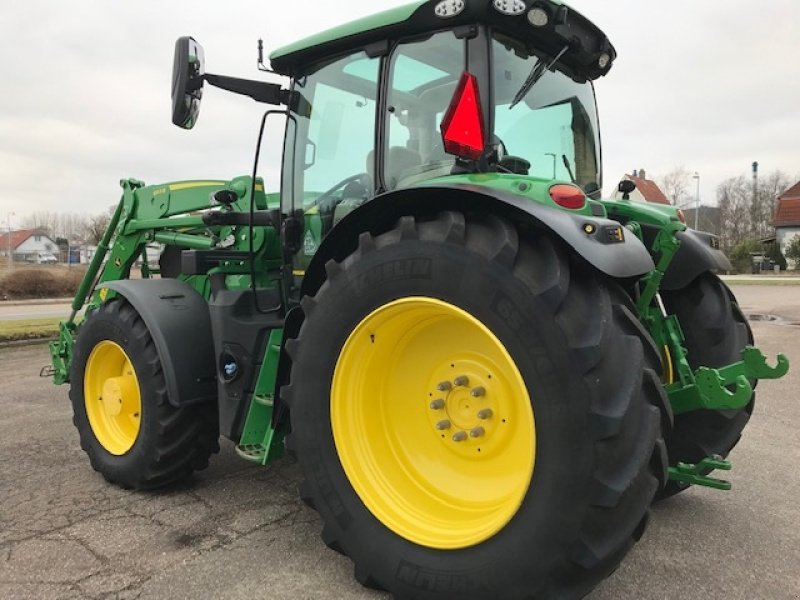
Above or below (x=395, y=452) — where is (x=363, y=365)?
above

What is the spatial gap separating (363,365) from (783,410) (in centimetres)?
488

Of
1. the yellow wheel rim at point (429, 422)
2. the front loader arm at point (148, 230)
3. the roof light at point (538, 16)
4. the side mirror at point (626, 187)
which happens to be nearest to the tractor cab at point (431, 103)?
the roof light at point (538, 16)

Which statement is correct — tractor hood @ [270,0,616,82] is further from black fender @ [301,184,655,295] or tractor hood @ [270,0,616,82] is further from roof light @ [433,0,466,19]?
black fender @ [301,184,655,295]

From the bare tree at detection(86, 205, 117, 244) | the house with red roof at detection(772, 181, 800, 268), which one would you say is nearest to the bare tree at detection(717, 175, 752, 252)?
the house with red roof at detection(772, 181, 800, 268)

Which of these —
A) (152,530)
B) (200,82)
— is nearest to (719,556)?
(152,530)

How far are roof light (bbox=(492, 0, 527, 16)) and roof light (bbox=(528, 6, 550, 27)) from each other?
0.16ft

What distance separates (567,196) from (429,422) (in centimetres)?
107

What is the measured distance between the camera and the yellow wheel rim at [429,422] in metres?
2.37

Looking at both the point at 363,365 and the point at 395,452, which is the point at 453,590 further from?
the point at 363,365

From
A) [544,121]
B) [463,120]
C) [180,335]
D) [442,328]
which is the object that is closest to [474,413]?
[442,328]

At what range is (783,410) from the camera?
18.8 feet

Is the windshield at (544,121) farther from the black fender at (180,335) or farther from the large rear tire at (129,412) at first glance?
the large rear tire at (129,412)

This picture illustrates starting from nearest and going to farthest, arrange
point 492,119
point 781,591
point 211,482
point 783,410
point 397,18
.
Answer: point 781,591 < point 492,119 < point 397,18 < point 211,482 < point 783,410

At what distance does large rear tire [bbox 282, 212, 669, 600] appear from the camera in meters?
1.96
